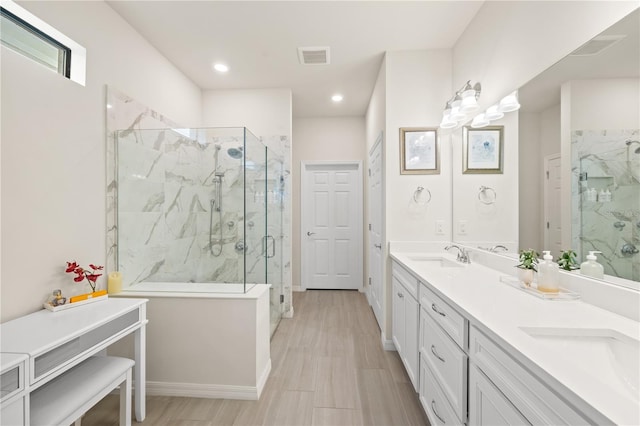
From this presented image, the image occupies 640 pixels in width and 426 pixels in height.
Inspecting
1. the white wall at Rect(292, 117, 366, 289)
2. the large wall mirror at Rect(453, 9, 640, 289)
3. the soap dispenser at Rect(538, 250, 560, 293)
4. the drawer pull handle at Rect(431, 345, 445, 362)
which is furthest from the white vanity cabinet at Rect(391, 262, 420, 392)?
the white wall at Rect(292, 117, 366, 289)

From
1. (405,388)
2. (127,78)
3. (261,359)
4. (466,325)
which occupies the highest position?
(127,78)

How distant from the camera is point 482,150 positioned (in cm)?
215

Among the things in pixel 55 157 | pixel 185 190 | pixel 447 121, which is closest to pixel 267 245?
pixel 185 190

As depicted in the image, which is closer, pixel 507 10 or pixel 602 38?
pixel 602 38

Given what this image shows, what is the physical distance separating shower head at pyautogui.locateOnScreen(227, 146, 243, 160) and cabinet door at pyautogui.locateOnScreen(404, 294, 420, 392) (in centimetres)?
177

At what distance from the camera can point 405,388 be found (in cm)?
207

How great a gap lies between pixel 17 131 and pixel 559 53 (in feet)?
9.40

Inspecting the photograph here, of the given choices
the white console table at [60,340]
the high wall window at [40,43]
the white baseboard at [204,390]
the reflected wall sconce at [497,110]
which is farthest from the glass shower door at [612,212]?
the high wall window at [40,43]

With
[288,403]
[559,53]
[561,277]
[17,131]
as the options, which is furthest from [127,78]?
[561,277]

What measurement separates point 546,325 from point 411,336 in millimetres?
1124

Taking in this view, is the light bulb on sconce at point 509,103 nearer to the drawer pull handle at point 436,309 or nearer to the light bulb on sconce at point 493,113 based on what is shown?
the light bulb on sconce at point 493,113

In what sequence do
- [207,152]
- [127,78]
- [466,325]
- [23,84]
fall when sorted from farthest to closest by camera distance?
1. [207,152]
2. [127,78]
3. [23,84]
4. [466,325]

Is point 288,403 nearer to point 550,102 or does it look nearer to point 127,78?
point 550,102

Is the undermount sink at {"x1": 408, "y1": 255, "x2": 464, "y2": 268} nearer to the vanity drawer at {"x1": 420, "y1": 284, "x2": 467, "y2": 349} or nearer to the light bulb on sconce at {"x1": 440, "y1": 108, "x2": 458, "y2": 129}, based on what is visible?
the vanity drawer at {"x1": 420, "y1": 284, "x2": 467, "y2": 349}
